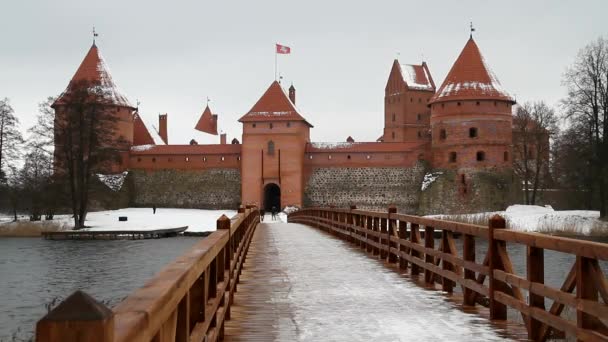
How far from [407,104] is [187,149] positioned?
69.0ft

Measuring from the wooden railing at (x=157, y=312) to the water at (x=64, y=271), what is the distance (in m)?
9.20

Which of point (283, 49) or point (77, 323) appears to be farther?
point (283, 49)

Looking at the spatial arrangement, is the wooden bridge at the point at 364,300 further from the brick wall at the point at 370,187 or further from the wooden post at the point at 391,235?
the brick wall at the point at 370,187

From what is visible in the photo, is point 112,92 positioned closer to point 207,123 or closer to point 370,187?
point 370,187

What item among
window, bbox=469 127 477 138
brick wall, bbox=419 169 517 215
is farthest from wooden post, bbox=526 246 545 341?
window, bbox=469 127 477 138

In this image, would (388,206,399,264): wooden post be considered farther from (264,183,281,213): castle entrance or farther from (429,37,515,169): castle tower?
(264,183,281,213): castle entrance

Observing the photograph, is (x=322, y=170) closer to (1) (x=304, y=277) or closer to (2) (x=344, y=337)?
(1) (x=304, y=277)

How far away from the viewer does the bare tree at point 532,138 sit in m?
44.8

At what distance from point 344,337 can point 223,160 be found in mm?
44396

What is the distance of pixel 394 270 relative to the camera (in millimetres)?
9305

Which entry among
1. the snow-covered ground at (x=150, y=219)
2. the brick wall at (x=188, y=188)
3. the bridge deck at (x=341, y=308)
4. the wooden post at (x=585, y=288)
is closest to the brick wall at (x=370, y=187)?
the brick wall at (x=188, y=188)

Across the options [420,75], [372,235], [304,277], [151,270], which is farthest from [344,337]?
[420,75]

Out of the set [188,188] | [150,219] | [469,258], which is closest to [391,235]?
[469,258]

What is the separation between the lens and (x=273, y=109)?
4825 centimetres
